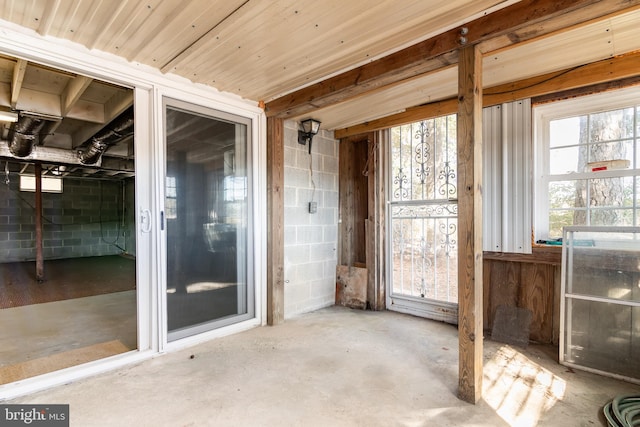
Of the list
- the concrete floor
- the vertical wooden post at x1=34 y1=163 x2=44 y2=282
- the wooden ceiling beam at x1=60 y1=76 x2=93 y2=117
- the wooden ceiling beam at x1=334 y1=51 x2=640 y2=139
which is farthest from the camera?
the vertical wooden post at x1=34 y1=163 x2=44 y2=282

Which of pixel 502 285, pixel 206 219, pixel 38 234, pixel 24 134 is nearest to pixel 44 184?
pixel 38 234

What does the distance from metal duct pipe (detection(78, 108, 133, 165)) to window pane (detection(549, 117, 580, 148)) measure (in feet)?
15.0

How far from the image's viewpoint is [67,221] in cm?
928

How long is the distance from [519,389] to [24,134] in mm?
6446

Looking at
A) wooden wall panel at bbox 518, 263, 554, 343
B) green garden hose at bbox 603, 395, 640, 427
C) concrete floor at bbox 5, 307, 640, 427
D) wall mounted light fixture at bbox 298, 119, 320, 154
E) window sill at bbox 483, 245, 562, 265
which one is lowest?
concrete floor at bbox 5, 307, 640, 427

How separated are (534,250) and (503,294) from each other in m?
0.53

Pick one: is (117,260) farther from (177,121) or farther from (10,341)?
(177,121)

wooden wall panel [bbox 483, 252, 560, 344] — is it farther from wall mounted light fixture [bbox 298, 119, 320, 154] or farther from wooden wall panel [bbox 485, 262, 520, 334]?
wall mounted light fixture [bbox 298, 119, 320, 154]

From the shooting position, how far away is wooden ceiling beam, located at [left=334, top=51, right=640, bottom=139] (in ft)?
8.12

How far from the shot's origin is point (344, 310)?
13.4ft

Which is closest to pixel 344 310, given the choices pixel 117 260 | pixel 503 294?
pixel 503 294

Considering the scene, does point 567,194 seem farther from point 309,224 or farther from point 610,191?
point 309,224

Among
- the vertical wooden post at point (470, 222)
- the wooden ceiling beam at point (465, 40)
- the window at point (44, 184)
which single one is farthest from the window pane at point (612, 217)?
the window at point (44, 184)
